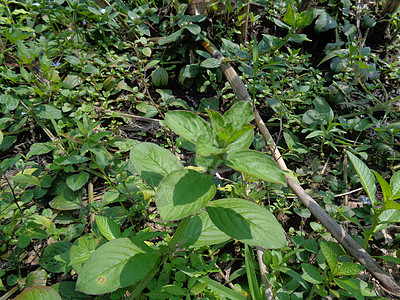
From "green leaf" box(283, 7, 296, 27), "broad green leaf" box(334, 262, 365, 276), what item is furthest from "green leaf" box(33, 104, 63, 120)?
"broad green leaf" box(334, 262, 365, 276)

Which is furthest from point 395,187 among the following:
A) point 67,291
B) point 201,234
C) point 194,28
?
point 194,28

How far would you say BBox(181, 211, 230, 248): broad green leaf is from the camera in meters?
1.12

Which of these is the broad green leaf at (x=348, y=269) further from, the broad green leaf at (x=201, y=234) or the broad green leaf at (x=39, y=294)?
the broad green leaf at (x=39, y=294)

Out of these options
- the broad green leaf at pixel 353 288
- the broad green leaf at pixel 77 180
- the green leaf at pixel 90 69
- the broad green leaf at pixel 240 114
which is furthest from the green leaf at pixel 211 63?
the broad green leaf at pixel 353 288

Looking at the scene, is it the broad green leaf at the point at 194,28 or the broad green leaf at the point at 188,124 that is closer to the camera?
the broad green leaf at the point at 188,124

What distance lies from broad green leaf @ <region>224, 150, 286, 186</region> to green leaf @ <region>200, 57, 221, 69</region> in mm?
1395

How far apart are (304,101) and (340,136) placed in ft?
1.21

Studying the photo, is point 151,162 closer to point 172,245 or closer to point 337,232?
point 172,245

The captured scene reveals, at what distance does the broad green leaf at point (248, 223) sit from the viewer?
0.85 metres

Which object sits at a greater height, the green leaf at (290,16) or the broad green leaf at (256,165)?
the green leaf at (290,16)

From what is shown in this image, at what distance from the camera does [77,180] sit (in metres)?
1.69

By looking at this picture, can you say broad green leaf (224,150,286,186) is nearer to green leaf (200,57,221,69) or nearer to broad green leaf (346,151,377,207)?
broad green leaf (346,151,377,207)

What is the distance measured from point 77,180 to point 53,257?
0.45 metres

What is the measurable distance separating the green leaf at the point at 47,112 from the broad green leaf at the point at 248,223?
4.85ft
